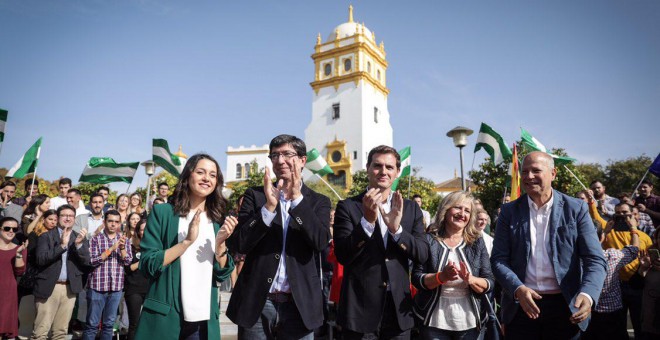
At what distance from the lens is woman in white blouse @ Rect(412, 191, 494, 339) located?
363cm

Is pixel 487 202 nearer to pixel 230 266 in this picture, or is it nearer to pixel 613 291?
pixel 613 291

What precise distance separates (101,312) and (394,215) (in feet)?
17.0

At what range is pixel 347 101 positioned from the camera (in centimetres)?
5584

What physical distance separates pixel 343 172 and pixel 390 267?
50.1m

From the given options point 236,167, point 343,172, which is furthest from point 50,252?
point 236,167

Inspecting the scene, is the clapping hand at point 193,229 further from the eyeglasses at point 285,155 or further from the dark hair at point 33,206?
the dark hair at point 33,206

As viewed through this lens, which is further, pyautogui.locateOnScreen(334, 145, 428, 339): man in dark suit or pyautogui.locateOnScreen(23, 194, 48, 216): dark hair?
pyautogui.locateOnScreen(23, 194, 48, 216): dark hair

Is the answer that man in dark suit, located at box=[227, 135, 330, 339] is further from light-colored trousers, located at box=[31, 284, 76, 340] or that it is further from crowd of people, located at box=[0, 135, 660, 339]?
light-colored trousers, located at box=[31, 284, 76, 340]

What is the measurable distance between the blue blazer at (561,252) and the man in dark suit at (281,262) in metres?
1.47

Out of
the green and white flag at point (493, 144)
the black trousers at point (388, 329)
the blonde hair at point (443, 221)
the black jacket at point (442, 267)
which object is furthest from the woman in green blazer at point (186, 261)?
the green and white flag at point (493, 144)

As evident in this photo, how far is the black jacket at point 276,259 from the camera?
307 cm

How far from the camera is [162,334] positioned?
9.82 feet

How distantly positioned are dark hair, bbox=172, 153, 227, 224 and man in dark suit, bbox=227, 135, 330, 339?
313 mm

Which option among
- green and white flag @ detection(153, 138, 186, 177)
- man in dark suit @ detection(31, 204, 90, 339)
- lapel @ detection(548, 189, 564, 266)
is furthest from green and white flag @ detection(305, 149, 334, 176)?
lapel @ detection(548, 189, 564, 266)
